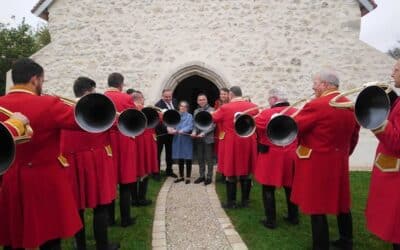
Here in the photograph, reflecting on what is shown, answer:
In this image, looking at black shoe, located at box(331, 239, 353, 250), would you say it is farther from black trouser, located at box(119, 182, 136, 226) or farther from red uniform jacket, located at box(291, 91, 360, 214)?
black trouser, located at box(119, 182, 136, 226)

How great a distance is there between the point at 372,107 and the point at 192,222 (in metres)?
3.75

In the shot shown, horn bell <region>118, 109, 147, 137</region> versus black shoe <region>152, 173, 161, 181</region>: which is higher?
horn bell <region>118, 109, 147, 137</region>

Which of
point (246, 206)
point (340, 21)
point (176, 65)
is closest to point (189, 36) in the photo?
point (176, 65)

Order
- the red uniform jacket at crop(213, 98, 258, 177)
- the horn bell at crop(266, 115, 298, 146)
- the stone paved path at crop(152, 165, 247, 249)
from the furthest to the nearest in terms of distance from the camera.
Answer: the red uniform jacket at crop(213, 98, 258, 177)
the stone paved path at crop(152, 165, 247, 249)
the horn bell at crop(266, 115, 298, 146)

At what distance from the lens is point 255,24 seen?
1099cm

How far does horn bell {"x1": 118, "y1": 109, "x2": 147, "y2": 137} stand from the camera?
4340 millimetres

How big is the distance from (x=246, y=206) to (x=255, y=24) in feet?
20.0

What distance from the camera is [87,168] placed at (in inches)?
170

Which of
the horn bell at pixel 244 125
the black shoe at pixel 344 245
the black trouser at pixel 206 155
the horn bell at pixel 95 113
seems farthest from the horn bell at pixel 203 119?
the horn bell at pixel 95 113

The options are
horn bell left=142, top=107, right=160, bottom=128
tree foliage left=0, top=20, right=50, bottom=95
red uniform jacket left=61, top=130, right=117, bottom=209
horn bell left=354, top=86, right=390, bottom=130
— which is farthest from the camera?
tree foliage left=0, top=20, right=50, bottom=95

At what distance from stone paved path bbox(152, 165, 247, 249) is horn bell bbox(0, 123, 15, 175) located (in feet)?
9.57

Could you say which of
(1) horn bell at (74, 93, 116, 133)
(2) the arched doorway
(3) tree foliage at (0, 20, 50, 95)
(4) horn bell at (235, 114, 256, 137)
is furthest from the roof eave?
(3) tree foliage at (0, 20, 50, 95)

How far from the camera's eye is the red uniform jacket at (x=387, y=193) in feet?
11.0

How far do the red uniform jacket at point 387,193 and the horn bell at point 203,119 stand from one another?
3678 mm
